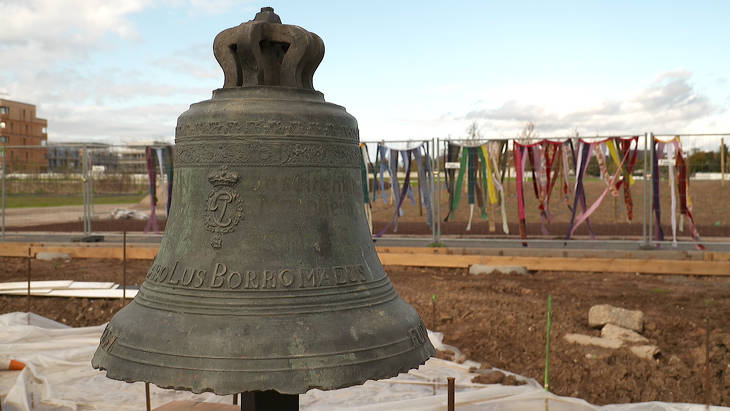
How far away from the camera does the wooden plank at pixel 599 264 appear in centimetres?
976

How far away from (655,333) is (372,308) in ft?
17.9

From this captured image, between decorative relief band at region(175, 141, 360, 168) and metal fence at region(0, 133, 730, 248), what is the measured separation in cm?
981

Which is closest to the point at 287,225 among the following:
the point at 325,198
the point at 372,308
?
the point at 325,198

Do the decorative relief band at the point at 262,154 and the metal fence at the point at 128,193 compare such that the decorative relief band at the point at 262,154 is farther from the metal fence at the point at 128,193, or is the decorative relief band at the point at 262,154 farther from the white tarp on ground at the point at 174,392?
the metal fence at the point at 128,193

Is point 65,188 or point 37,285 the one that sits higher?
point 65,188

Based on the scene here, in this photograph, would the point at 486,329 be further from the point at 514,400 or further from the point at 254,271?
the point at 254,271

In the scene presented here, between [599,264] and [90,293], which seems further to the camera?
[599,264]

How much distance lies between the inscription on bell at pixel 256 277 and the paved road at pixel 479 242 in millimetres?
10236

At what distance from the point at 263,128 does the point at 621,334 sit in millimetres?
5338

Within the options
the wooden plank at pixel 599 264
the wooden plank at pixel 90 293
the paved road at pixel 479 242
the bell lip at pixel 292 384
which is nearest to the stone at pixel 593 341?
the wooden plank at pixel 599 264

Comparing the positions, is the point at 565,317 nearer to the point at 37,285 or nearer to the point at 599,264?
the point at 599,264

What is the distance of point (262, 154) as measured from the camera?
1991 millimetres

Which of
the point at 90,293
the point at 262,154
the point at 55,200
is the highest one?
the point at 262,154

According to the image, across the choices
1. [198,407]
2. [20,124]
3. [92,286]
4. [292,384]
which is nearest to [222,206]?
[292,384]
